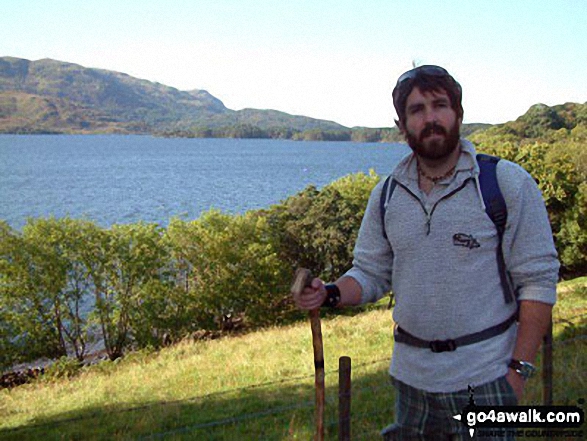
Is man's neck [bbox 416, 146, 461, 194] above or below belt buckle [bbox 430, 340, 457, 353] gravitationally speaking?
above

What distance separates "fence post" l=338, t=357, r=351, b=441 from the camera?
400cm

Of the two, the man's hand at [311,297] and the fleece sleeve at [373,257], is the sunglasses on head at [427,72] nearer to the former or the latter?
the fleece sleeve at [373,257]

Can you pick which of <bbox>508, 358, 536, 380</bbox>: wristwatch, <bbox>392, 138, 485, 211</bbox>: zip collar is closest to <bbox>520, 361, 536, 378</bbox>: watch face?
<bbox>508, 358, 536, 380</bbox>: wristwatch

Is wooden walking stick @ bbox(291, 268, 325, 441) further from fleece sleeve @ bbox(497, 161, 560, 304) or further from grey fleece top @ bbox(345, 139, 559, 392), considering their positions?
fleece sleeve @ bbox(497, 161, 560, 304)

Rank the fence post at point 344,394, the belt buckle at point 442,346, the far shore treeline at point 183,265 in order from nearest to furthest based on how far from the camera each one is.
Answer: the belt buckle at point 442,346 → the fence post at point 344,394 → the far shore treeline at point 183,265

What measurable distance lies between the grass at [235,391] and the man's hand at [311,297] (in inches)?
129

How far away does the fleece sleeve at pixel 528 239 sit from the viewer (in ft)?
7.90

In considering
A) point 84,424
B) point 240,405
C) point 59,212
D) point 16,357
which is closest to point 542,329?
point 240,405

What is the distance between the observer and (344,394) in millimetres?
4090

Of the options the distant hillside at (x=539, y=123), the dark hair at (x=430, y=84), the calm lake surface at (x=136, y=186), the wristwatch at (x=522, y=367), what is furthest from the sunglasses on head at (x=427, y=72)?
the distant hillside at (x=539, y=123)

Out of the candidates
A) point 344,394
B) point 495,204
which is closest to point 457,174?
point 495,204

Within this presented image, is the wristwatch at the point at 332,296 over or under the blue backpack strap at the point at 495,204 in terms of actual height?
under

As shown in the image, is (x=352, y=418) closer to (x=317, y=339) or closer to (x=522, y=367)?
(x=317, y=339)

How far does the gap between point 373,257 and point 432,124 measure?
750 millimetres
